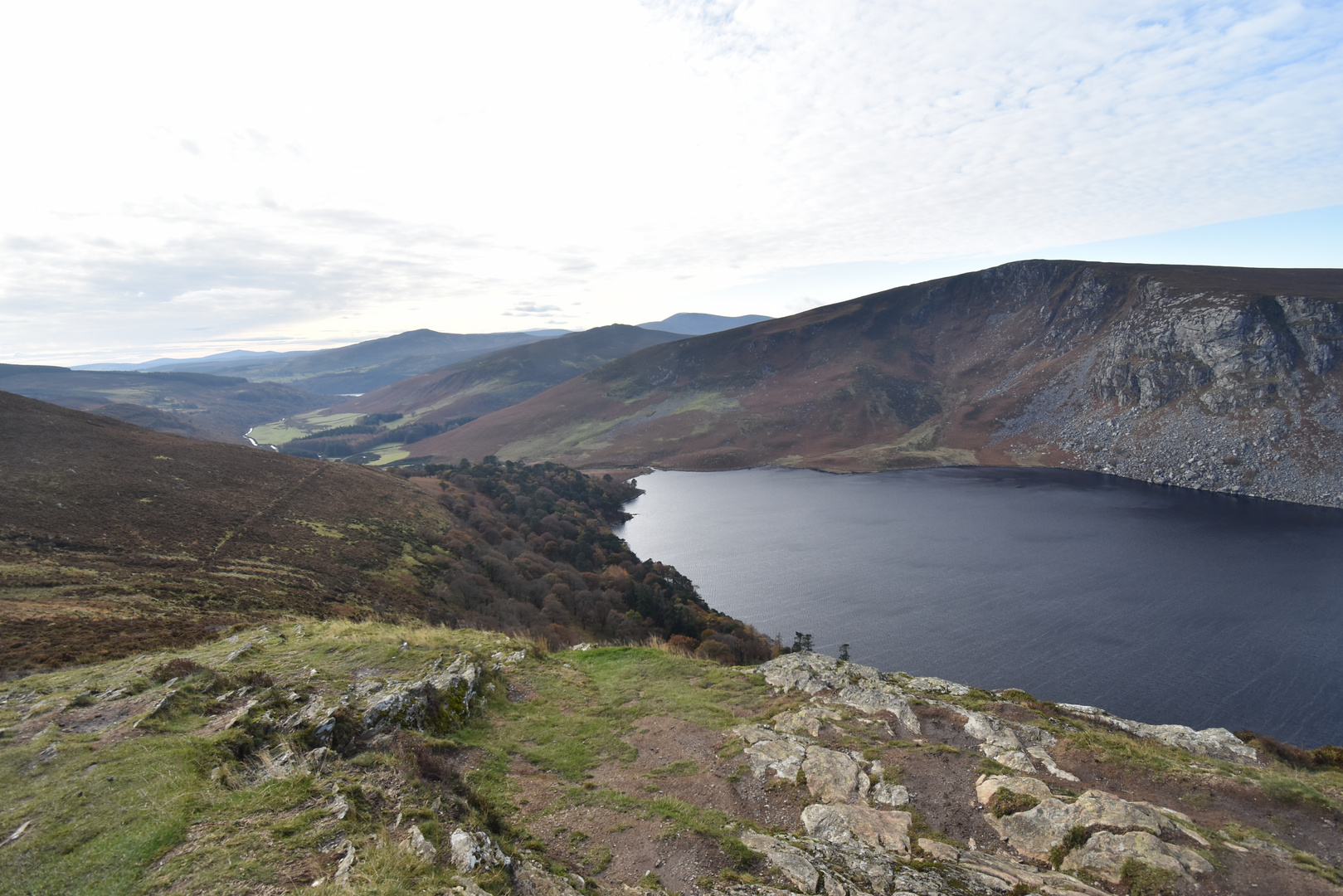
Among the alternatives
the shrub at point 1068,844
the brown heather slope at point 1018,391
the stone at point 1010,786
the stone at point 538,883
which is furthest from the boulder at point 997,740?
the brown heather slope at point 1018,391

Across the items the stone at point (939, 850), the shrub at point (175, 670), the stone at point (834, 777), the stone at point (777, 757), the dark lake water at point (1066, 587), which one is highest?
the shrub at point (175, 670)

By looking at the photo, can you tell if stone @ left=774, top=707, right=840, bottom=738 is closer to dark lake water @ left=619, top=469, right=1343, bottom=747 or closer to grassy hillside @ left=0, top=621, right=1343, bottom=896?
grassy hillside @ left=0, top=621, right=1343, bottom=896

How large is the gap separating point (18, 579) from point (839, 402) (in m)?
151

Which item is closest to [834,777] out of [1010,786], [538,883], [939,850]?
[939,850]

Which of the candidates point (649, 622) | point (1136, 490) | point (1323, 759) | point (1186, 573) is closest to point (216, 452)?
point (649, 622)

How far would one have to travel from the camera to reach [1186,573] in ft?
169

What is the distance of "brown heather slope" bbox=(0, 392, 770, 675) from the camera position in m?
18.5

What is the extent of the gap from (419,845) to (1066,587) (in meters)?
58.3

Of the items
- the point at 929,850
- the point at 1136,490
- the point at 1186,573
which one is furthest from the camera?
the point at 1136,490

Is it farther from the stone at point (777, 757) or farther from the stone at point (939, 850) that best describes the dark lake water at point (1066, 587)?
the stone at point (939, 850)

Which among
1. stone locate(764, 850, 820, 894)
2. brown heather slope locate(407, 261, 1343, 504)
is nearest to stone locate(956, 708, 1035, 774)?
stone locate(764, 850, 820, 894)

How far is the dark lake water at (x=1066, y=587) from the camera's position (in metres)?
34.3

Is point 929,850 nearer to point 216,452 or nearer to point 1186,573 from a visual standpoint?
point 216,452

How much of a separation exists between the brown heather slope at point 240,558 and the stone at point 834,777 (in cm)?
1855
